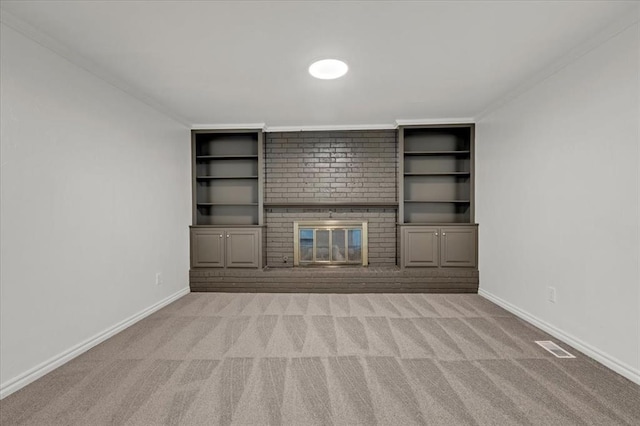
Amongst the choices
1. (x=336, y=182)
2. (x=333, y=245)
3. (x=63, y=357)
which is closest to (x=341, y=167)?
(x=336, y=182)

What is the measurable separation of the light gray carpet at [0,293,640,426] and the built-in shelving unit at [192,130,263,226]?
6.06ft

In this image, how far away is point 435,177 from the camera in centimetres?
438

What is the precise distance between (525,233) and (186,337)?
337 cm

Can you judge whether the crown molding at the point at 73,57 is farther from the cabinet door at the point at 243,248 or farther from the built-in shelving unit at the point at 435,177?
the built-in shelving unit at the point at 435,177

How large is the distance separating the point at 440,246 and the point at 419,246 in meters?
0.28

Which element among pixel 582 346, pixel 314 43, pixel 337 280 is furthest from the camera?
pixel 337 280

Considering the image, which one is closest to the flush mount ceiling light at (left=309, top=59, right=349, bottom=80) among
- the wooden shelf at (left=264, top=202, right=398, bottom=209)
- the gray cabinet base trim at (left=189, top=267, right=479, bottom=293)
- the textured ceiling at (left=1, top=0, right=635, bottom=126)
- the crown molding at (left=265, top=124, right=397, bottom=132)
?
the textured ceiling at (left=1, top=0, right=635, bottom=126)

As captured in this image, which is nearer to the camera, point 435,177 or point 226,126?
point 226,126

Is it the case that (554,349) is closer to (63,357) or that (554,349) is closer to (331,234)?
(331,234)

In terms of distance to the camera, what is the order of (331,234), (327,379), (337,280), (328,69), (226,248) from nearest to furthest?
(327,379)
(328,69)
(337,280)
(226,248)
(331,234)

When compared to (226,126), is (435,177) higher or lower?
lower

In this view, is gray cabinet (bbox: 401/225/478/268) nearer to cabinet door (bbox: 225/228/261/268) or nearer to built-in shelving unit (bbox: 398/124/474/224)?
built-in shelving unit (bbox: 398/124/474/224)

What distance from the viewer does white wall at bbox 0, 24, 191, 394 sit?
1.85 m

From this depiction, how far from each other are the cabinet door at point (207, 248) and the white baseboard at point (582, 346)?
359 centimetres
